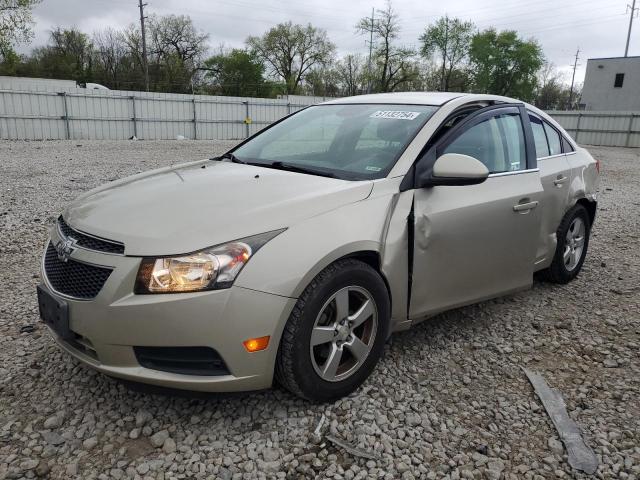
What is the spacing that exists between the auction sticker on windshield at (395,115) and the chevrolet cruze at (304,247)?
2cm

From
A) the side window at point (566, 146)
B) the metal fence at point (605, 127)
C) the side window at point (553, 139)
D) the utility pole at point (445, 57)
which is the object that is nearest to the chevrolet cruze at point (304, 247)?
the side window at point (553, 139)

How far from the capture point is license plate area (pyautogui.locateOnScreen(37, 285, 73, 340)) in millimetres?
2266

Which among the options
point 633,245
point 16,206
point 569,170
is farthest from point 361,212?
point 16,206

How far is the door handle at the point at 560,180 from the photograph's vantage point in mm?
3936

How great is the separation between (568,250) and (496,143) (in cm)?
153

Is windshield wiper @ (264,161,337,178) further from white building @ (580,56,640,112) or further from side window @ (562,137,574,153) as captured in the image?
white building @ (580,56,640,112)

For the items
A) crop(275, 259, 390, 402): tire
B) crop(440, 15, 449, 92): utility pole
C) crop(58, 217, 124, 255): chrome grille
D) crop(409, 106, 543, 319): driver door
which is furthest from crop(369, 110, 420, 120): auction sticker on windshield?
crop(440, 15, 449, 92): utility pole

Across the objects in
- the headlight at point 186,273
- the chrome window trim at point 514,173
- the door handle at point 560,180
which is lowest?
the headlight at point 186,273

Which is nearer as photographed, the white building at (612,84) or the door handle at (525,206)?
the door handle at (525,206)

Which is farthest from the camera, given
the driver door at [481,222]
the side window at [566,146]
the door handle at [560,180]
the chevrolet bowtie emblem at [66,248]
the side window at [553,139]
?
the side window at [566,146]

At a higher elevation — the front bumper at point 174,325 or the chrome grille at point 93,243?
the chrome grille at point 93,243

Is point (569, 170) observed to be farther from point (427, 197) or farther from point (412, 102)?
point (427, 197)

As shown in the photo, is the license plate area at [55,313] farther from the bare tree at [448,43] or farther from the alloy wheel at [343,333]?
the bare tree at [448,43]

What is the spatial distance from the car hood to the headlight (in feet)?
0.13
